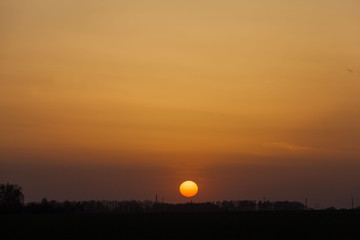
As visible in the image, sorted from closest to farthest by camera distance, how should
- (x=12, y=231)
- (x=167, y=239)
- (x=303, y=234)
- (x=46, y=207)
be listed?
1. (x=167, y=239)
2. (x=303, y=234)
3. (x=12, y=231)
4. (x=46, y=207)

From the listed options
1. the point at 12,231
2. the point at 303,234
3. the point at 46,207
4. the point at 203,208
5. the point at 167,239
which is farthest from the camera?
the point at 203,208

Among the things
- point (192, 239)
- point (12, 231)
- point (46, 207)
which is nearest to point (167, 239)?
point (192, 239)

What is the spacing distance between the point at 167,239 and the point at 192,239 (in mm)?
1273

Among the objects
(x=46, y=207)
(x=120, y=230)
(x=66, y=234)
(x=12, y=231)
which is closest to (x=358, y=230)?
(x=120, y=230)

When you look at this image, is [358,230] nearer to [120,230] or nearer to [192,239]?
[192,239]

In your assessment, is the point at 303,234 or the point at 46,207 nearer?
the point at 303,234

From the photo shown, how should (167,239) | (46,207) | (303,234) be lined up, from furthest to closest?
(46,207) → (303,234) → (167,239)

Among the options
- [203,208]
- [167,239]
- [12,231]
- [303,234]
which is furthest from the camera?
[203,208]

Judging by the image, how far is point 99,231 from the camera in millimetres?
34844

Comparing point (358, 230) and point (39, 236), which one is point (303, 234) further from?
point (39, 236)

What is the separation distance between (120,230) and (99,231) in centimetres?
133

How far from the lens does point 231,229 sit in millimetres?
36312

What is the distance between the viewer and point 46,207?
251 feet

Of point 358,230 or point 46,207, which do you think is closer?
point 358,230
